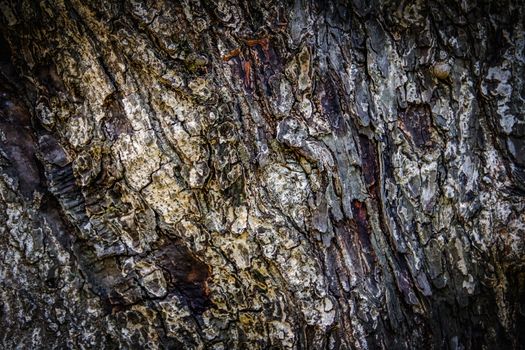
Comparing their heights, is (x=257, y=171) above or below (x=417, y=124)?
below

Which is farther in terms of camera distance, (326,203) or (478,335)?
(478,335)

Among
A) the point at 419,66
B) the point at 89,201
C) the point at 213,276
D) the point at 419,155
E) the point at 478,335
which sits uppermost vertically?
the point at 419,66

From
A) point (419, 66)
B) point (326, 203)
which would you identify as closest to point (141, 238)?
point (326, 203)

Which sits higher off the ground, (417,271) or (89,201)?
(89,201)

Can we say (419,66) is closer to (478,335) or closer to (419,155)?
(419,155)

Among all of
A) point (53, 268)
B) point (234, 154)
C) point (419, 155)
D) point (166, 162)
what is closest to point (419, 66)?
point (419, 155)

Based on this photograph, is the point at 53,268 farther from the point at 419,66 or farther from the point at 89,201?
the point at 419,66
